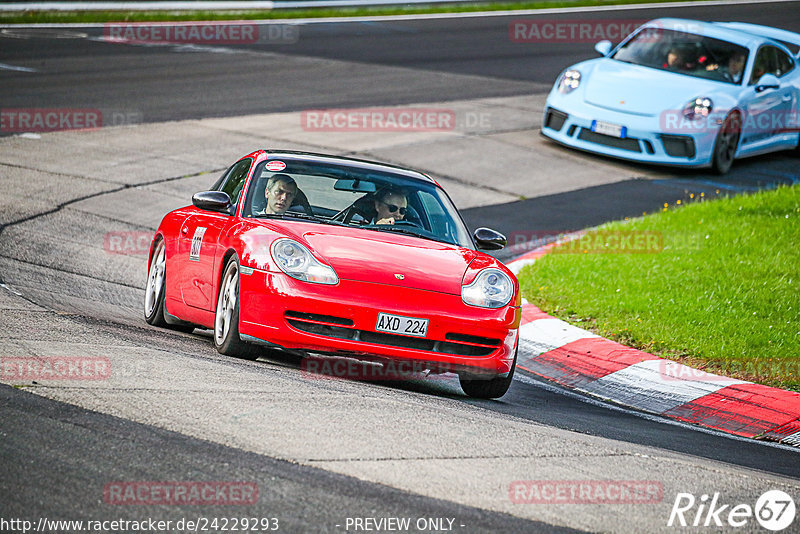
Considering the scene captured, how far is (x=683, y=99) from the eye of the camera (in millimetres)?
15570

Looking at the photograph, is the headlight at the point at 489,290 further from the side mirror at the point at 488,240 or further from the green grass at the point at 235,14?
the green grass at the point at 235,14

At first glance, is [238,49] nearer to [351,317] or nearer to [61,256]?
[61,256]

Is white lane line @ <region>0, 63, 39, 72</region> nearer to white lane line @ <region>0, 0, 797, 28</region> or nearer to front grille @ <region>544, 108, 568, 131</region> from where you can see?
white lane line @ <region>0, 0, 797, 28</region>

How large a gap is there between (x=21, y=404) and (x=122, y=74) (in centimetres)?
1570

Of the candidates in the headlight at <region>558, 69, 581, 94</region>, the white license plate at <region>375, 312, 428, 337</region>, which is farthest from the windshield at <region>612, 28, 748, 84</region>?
the white license plate at <region>375, 312, 428, 337</region>

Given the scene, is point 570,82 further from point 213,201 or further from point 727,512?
point 727,512

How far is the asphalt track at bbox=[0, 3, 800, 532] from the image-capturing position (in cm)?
433

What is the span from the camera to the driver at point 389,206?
777 cm

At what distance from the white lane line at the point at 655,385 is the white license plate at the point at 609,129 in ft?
25.9

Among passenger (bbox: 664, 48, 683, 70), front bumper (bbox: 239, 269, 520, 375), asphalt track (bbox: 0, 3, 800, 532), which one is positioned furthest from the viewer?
passenger (bbox: 664, 48, 683, 70)

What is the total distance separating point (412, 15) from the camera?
1210 inches

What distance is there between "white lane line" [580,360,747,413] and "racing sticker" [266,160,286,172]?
2633mm

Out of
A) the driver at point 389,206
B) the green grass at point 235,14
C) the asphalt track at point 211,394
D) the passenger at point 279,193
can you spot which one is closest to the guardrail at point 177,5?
the green grass at point 235,14

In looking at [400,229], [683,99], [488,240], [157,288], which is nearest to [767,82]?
[683,99]
